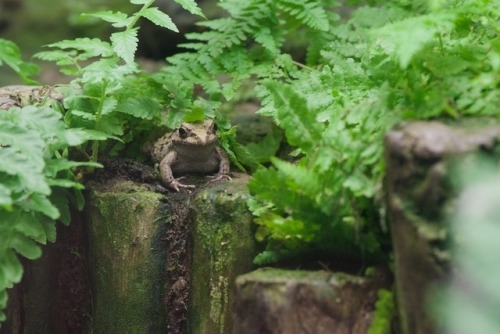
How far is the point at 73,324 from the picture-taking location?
3357 millimetres

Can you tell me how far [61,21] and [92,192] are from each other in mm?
4051

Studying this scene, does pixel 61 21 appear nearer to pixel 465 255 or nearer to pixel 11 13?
pixel 11 13

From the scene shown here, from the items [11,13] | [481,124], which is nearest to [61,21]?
[11,13]

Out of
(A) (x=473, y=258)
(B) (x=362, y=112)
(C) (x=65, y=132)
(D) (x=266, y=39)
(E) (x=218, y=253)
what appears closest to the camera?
(A) (x=473, y=258)

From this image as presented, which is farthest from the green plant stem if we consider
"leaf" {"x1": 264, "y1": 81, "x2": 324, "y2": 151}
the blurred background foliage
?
the blurred background foliage

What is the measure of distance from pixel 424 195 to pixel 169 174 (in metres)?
1.60

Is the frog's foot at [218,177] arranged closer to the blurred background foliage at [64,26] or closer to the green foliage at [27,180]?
the green foliage at [27,180]

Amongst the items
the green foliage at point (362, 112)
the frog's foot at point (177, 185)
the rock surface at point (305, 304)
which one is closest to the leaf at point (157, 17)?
the green foliage at point (362, 112)

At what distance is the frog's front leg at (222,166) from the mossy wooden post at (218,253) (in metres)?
0.23

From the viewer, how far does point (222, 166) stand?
335 centimetres

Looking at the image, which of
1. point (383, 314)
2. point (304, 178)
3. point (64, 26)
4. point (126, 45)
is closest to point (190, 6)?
point (126, 45)

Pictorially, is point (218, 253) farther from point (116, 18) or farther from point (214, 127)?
point (116, 18)

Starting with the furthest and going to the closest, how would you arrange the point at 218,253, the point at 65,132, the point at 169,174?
the point at 169,174 → the point at 218,253 → the point at 65,132

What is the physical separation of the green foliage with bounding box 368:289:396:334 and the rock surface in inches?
2.4
